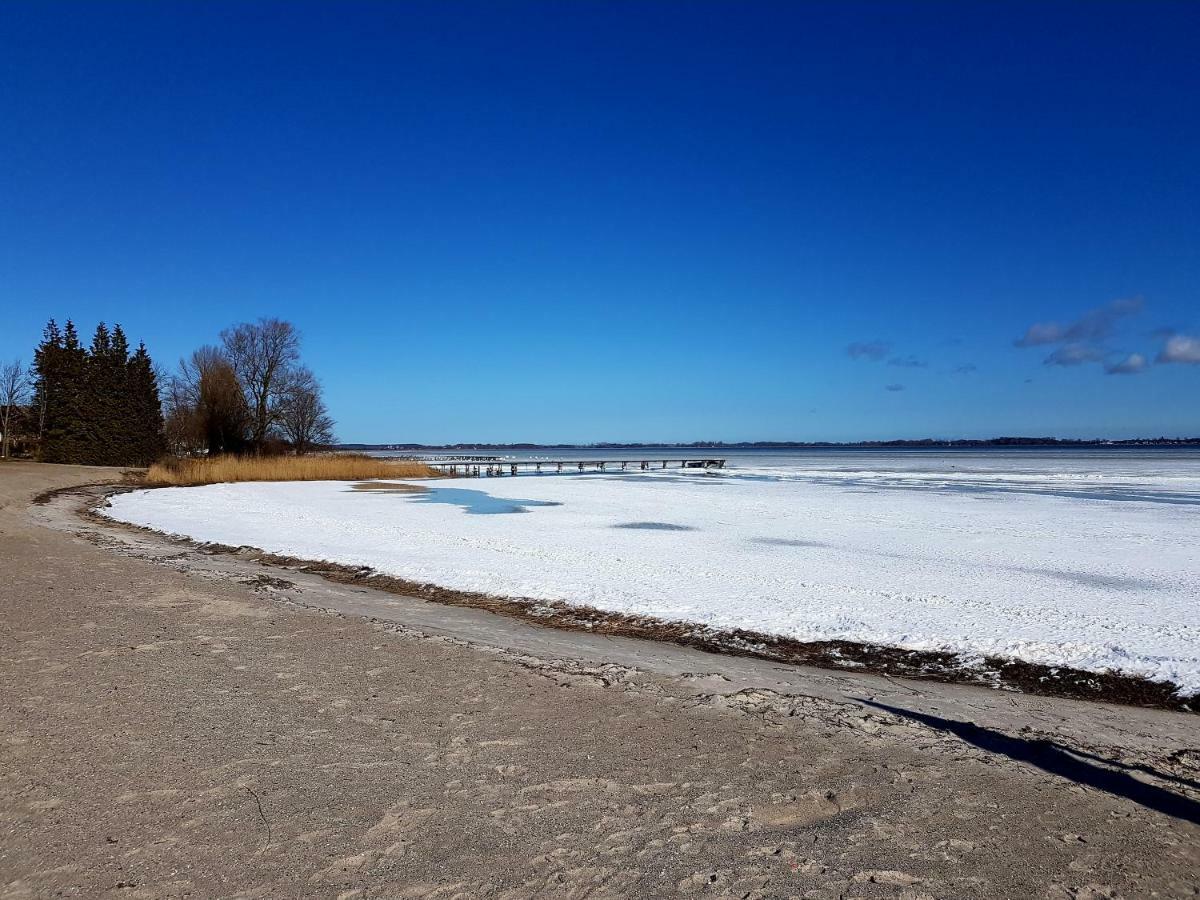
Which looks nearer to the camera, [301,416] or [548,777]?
[548,777]

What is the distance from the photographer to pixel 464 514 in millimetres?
20719

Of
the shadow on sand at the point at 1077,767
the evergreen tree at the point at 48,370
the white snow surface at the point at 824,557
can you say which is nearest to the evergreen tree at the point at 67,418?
the evergreen tree at the point at 48,370

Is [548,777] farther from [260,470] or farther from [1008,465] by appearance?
[1008,465]

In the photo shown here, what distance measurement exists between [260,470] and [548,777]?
36.9m

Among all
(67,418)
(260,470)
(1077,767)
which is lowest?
(1077,767)

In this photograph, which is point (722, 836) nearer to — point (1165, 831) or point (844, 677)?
point (1165, 831)

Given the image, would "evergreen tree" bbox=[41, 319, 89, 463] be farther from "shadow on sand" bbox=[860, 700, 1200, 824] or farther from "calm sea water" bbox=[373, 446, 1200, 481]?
"shadow on sand" bbox=[860, 700, 1200, 824]

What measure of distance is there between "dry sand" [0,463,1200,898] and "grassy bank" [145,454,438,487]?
104 ft

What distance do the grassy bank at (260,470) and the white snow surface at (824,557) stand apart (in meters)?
9.87

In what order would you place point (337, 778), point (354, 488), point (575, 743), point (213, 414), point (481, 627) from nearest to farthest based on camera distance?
point (337, 778)
point (575, 743)
point (481, 627)
point (354, 488)
point (213, 414)

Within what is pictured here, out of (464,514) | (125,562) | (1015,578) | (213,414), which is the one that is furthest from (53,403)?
(1015,578)

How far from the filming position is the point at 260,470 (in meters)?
37.0

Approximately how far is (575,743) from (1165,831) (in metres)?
3.18

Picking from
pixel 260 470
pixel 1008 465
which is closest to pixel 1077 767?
pixel 260 470
